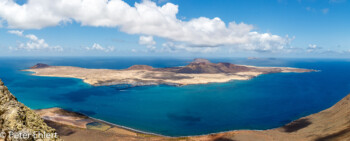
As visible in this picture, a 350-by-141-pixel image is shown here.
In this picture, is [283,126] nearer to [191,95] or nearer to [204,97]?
[204,97]

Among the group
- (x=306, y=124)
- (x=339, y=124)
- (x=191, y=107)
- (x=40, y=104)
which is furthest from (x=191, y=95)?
(x=40, y=104)

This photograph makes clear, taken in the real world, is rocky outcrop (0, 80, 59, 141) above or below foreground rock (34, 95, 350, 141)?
above

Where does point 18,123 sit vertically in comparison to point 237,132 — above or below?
above

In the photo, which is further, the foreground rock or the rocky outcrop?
the foreground rock

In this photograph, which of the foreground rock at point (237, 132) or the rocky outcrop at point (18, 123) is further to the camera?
the foreground rock at point (237, 132)

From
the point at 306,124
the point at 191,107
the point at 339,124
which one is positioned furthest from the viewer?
the point at 191,107

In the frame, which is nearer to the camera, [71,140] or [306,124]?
[71,140]

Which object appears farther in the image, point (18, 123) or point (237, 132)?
point (237, 132)

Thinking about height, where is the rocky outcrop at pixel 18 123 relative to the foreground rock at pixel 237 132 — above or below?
above
